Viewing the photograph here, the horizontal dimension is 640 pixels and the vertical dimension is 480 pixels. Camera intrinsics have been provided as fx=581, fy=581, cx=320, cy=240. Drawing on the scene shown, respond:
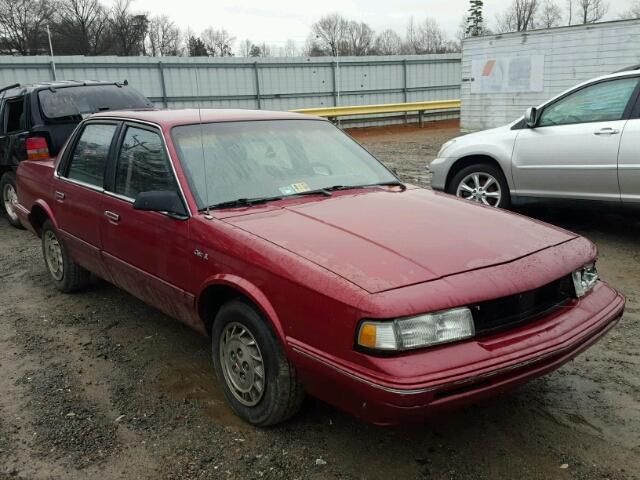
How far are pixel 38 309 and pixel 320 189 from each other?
2.93 meters

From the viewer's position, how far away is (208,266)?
312 centimetres

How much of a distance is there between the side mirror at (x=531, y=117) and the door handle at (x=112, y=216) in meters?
4.57

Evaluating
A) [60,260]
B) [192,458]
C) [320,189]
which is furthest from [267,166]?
[60,260]

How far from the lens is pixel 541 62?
1491cm

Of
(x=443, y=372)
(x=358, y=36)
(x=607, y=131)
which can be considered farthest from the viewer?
(x=358, y=36)

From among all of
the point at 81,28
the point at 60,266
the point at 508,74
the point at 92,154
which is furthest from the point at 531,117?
the point at 81,28

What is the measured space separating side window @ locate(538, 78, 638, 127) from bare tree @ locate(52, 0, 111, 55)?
169ft

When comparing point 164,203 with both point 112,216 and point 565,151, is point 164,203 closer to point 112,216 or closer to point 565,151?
point 112,216

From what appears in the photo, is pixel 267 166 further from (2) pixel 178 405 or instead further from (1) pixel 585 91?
(1) pixel 585 91

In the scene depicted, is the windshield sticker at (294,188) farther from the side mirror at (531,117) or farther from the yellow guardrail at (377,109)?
the yellow guardrail at (377,109)

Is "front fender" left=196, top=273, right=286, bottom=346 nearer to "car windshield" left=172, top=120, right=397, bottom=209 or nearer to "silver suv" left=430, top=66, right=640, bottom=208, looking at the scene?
"car windshield" left=172, top=120, right=397, bottom=209

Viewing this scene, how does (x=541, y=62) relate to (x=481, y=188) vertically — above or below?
above

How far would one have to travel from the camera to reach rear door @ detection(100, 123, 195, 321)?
11.1ft

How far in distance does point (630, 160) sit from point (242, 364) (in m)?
4.54
